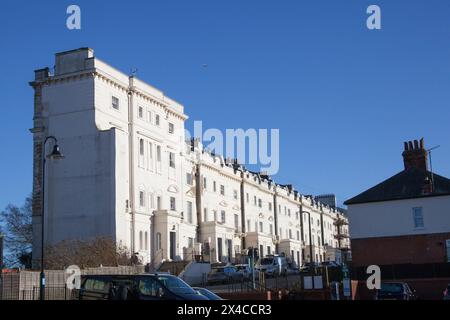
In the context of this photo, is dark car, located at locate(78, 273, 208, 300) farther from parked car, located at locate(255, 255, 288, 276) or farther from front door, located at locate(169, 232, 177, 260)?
front door, located at locate(169, 232, 177, 260)

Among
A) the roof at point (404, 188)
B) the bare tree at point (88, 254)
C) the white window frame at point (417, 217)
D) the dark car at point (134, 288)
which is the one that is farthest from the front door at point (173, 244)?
the dark car at point (134, 288)

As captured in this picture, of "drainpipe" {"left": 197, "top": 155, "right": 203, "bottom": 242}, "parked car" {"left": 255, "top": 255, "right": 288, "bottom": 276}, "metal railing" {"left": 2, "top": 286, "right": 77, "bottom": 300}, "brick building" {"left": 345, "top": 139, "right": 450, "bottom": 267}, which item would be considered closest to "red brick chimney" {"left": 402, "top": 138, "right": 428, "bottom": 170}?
"brick building" {"left": 345, "top": 139, "right": 450, "bottom": 267}

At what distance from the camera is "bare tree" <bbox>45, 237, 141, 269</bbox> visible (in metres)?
44.9

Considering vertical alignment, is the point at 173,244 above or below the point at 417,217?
below

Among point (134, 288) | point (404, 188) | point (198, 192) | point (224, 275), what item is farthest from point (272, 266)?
point (134, 288)

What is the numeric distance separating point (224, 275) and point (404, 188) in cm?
1624

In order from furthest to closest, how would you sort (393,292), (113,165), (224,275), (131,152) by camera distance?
1. (131,152)
2. (113,165)
3. (224,275)
4. (393,292)

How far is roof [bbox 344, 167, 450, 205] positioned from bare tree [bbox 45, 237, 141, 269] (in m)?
19.1

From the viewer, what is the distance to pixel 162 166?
5884 centimetres

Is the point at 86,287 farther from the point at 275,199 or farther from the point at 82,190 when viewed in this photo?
the point at 275,199

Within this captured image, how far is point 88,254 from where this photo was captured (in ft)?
149

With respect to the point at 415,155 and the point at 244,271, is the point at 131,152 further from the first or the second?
the point at 415,155
